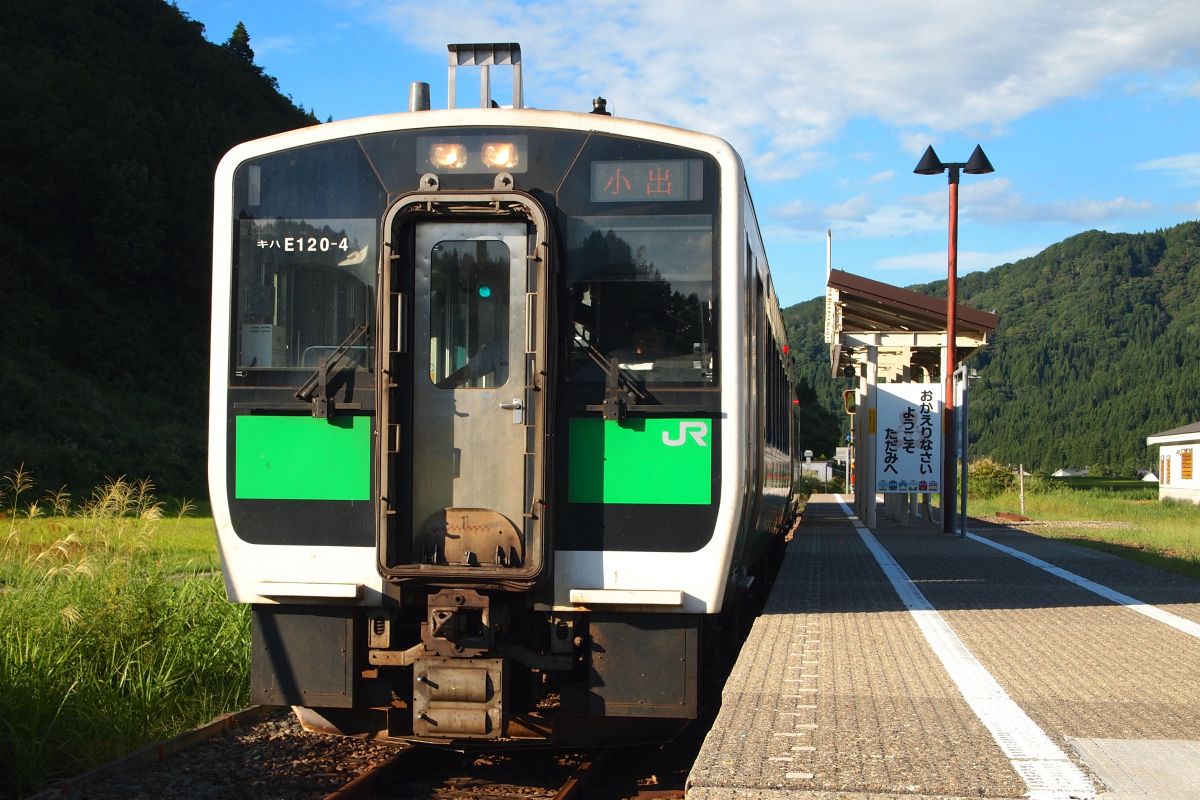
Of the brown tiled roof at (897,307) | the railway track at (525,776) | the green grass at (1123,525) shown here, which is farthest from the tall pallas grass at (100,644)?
the brown tiled roof at (897,307)

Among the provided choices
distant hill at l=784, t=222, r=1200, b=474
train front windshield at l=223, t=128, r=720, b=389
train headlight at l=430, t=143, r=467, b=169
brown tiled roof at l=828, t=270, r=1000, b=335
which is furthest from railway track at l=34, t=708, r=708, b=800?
distant hill at l=784, t=222, r=1200, b=474

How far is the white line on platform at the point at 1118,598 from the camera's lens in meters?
8.45

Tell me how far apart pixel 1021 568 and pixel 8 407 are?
97.3ft

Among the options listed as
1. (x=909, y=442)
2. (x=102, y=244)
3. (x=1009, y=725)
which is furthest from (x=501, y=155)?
(x=102, y=244)

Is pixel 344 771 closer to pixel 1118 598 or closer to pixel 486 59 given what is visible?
pixel 486 59

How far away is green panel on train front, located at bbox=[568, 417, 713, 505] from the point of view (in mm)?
6016

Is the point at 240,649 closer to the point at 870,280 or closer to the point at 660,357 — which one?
the point at 660,357

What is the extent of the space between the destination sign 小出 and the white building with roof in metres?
42.8

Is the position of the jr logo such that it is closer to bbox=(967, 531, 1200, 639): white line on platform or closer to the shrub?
bbox=(967, 531, 1200, 639): white line on platform

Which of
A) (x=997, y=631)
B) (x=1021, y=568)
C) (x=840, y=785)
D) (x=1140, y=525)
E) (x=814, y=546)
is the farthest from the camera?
(x=1140, y=525)

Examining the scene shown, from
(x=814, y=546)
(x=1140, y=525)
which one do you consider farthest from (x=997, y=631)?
(x=1140, y=525)

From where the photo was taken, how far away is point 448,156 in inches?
247

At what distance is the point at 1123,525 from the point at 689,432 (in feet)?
74.0

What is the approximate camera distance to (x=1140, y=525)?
85.5 ft
